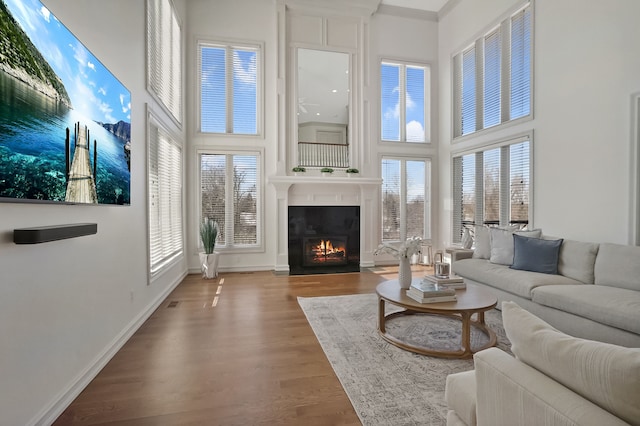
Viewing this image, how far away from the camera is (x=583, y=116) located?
12.5ft

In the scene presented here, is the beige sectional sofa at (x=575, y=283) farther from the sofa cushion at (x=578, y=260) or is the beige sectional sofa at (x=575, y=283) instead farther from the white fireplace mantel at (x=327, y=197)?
the white fireplace mantel at (x=327, y=197)

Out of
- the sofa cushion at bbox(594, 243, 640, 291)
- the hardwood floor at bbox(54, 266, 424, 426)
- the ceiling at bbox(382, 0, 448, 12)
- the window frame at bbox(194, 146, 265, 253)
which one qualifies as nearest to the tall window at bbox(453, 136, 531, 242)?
the sofa cushion at bbox(594, 243, 640, 291)

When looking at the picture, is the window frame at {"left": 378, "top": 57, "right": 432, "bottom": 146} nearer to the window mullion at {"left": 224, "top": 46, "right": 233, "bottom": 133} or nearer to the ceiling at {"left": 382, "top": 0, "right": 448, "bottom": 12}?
the ceiling at {"left": 382, "top": 0, "right": 448, "bottom": 12}

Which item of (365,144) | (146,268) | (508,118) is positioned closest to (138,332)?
(146,268)

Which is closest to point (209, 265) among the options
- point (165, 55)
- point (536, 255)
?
point (165, 55)

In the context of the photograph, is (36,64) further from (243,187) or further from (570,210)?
(570,210)

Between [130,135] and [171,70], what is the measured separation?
7.24ft

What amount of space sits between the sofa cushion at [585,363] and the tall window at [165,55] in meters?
4.07

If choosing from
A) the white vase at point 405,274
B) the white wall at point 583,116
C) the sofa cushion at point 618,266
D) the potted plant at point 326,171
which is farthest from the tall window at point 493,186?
the white vase at point 405,274

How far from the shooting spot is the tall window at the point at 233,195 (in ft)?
19.2

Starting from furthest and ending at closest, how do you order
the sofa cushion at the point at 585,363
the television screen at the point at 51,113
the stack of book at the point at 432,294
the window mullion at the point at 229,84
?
the window mullion at the point at 229,84, the stack of book at the point at 432,294, the television screen at the point at 51,113, the sofa cushion at the point at 585,363

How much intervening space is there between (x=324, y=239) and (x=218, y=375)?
400 centimetres

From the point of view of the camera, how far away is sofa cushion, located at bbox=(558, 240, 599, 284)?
3285 mm

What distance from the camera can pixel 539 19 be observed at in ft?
14.4
